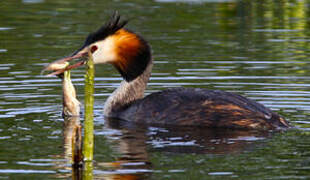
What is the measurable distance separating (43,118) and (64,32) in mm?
8376

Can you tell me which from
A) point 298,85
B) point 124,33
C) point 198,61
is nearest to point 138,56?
point 124,33

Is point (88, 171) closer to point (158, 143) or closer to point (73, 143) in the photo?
point (73, 143)

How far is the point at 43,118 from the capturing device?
1087 centimetres

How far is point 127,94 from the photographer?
37.8 ft

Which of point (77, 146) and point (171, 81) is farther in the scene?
point (171, 81)

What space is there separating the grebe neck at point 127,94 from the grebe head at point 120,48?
0.06 meters

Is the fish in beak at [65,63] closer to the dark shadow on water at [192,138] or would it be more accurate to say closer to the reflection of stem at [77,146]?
the dark shadow on water at [192,138]

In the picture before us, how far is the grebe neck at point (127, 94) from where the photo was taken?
37.6 ft

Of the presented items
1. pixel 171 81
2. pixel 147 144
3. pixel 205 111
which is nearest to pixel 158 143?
pixel 147 144

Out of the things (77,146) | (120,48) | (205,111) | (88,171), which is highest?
(120,48)

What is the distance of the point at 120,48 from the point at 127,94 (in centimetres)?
69

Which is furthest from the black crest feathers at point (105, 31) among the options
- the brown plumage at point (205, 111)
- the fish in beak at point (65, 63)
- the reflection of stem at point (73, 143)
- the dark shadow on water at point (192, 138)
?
the dark shadow on water at point (192, 138)

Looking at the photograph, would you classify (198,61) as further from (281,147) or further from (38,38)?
(281,147)

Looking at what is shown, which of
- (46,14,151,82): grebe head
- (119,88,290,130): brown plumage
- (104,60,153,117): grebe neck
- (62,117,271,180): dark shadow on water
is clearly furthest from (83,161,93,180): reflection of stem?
(104,60,153,117): grebe neck
